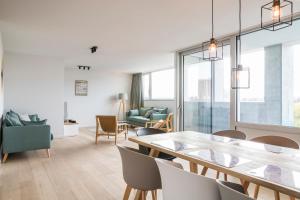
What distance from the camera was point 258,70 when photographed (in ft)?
11.5

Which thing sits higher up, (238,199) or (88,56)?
(88,56)

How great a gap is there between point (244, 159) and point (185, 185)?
53 cm

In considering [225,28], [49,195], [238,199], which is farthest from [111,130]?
[238,199]

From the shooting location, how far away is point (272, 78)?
3.34m

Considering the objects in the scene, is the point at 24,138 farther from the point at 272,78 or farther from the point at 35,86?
the point at 272,78

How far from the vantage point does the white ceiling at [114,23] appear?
2619mm

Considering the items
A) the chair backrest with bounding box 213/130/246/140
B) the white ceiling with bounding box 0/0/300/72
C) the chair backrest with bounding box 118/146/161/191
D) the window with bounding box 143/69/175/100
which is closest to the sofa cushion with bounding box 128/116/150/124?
the window with bounding box 143/69/175/100

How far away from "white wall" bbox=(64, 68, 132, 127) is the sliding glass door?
4589mm

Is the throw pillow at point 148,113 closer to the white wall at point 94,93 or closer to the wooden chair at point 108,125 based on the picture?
the white wall at point 94,93

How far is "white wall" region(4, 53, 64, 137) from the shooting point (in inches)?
207

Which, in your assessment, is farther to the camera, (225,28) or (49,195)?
(225,28)

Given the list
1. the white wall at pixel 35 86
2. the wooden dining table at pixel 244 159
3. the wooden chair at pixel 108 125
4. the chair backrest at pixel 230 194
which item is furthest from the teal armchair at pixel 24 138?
the chair backrest at pixel 230 194

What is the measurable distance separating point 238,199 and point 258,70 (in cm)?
311

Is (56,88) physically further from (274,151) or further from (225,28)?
(274,151)
